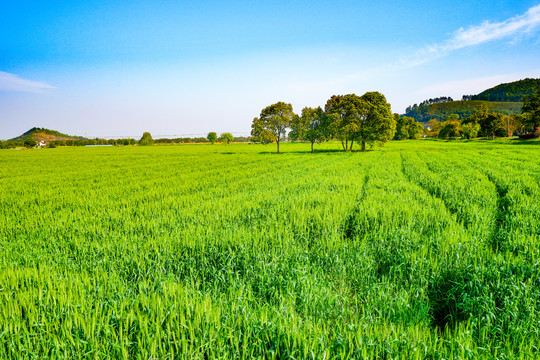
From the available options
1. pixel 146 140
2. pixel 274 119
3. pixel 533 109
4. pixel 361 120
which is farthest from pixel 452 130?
pixel 146 140

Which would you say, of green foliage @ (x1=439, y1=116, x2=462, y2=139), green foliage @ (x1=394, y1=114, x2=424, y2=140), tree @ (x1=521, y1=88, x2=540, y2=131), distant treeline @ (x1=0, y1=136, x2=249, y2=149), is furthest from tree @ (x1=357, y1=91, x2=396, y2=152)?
distant treeline @ (x1=0, y1=136, x2=249, y2=149)

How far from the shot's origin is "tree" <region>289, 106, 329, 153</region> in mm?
50375

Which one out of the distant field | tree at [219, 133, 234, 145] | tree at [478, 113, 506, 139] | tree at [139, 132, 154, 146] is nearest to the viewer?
the distant field

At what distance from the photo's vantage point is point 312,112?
5397 centimetres

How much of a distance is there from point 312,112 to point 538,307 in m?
53.8

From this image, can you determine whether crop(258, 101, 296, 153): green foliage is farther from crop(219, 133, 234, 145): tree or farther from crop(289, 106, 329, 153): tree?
crop(219, 133, 234, 145): tree

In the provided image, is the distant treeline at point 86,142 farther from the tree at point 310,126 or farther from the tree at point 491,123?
the tree at point 491,123

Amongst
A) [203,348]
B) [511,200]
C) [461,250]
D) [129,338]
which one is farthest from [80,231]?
[511,200]

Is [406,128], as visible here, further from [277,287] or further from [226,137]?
[277,287]

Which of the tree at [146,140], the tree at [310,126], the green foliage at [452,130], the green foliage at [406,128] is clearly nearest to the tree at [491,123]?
the green foliage at [452,130]

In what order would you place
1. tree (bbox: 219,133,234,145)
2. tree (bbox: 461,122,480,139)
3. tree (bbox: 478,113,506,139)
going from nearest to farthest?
tree (bbox: 478,113,506,139) → tree (bbox: 461,122,480,139) → tree (bbox: 219,133,234,145)

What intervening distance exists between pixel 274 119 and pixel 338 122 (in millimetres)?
14588

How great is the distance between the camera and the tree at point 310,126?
50.4 meters

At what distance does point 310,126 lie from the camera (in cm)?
5331
